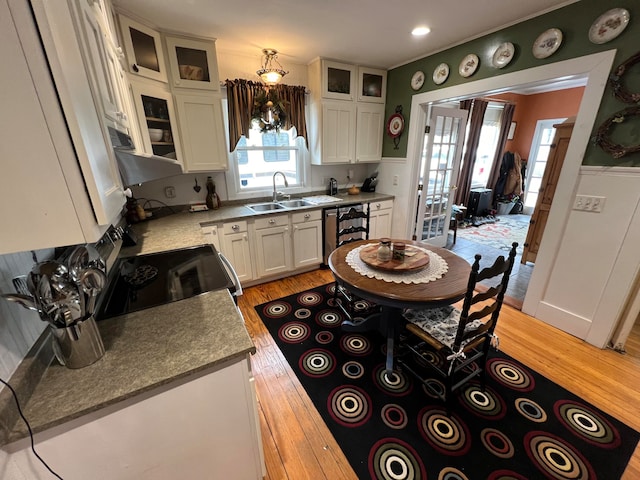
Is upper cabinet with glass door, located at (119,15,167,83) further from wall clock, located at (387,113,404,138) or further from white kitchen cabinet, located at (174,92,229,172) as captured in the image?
wall clock, located at (387,113,404,138)

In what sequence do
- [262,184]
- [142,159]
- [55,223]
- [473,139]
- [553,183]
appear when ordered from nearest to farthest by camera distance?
[55,223]
[142,159]
[553,183]
[262,184]
[473,139]

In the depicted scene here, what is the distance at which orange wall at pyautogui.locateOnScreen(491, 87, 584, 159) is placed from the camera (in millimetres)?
5023

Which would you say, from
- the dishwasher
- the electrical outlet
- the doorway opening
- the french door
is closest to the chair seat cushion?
the electrical outlet

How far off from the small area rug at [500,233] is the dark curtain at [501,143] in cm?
87

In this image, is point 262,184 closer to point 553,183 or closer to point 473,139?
point 553,183

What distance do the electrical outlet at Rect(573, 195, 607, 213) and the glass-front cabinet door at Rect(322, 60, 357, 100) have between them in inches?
99.3

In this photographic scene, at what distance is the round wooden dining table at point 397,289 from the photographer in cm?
141

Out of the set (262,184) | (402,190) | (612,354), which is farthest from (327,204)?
(612,354)

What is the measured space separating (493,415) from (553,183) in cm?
290

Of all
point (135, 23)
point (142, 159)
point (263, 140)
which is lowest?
point (142, 159)

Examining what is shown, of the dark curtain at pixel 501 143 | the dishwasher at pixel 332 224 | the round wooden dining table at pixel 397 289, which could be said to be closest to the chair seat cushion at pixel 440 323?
the round wooden dining table at pixel 397 289

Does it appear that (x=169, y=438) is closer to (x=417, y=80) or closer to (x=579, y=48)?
(x=579, y=48)

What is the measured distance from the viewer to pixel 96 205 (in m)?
0.65

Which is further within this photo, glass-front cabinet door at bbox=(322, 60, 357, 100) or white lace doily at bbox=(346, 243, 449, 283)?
glass-front cabinet door at bbox=(322, 60, 357, 100)
